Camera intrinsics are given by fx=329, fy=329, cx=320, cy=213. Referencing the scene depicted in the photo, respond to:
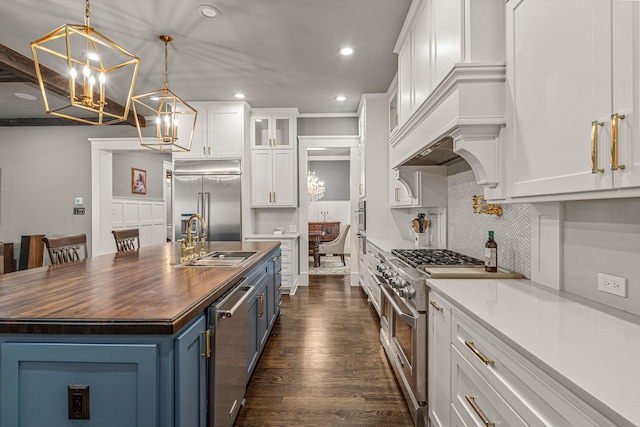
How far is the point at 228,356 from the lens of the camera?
1686 mm

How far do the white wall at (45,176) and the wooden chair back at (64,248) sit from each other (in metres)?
3.30

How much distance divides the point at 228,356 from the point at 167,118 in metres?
2.20

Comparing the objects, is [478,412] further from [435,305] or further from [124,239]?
→ [124,239]

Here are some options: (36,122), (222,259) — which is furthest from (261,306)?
(36,122)

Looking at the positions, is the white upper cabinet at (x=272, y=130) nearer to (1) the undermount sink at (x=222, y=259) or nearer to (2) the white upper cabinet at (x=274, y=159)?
(2) the white upper cabinet at (x=274, y=159)

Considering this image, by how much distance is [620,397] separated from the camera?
67cm

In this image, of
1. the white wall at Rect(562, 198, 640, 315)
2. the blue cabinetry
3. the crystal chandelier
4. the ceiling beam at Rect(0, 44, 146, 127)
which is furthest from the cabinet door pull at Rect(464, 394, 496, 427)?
the crystal chandelier

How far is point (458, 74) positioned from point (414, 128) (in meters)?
0.81

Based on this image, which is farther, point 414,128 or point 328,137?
point 328,137

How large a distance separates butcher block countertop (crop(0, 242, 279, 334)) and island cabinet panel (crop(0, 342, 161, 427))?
67 mm

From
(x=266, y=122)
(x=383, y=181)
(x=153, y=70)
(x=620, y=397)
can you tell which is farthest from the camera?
(x=266, y=122)

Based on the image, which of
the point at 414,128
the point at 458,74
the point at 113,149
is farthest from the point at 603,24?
the point at 113,149

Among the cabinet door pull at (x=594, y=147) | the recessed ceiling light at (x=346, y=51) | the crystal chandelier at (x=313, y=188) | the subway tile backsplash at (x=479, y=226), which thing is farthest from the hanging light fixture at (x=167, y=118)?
the crystal chandelier at (x=313, y=188)

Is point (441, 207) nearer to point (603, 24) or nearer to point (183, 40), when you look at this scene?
point (603, 24)
